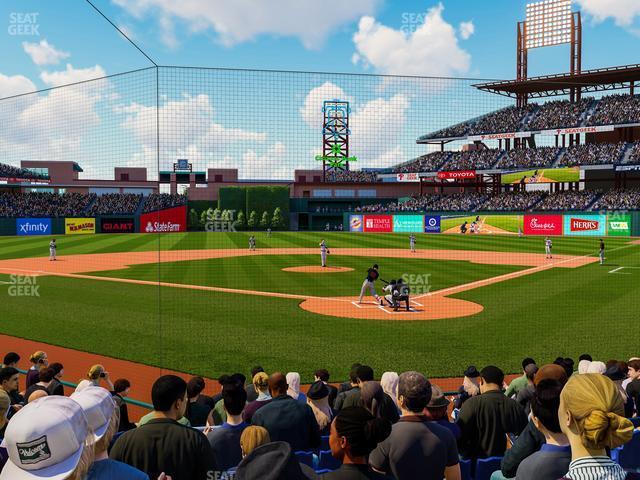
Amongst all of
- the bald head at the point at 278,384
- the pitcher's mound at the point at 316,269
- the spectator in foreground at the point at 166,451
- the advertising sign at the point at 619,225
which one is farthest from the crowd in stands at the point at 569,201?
the spectator in foreground at the point at 166,451

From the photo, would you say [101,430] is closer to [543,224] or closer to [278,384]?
[278,384]

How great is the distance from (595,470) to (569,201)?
2172 inches

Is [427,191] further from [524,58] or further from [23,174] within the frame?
[23,174]

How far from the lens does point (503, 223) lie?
52.1m

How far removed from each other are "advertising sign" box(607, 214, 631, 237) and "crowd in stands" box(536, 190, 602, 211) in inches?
128

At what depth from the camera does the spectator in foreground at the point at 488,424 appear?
15.7 ft

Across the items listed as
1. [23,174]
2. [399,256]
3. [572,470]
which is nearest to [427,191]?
[399,256]

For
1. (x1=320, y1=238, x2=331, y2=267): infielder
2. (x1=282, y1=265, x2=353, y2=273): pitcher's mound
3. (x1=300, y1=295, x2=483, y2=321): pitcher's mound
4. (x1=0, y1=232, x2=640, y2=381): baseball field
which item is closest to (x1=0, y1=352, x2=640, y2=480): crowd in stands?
(x1=0, y1=232, x2=640, y2=381): baseball field

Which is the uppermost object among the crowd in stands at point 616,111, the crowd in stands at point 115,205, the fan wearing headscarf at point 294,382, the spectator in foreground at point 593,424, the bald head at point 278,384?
the crowd in stands at point 616,111

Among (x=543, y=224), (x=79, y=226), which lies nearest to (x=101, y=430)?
(x=543, y=224)

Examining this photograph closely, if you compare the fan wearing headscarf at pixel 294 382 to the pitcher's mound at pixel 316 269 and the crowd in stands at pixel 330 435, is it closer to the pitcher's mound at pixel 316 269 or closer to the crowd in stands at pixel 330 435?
the crowd in stands at pixel 330 435

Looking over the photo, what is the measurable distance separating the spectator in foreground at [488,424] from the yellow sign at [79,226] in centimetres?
5806

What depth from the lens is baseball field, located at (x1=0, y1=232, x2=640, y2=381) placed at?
458 inches

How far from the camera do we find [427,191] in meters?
68.6
